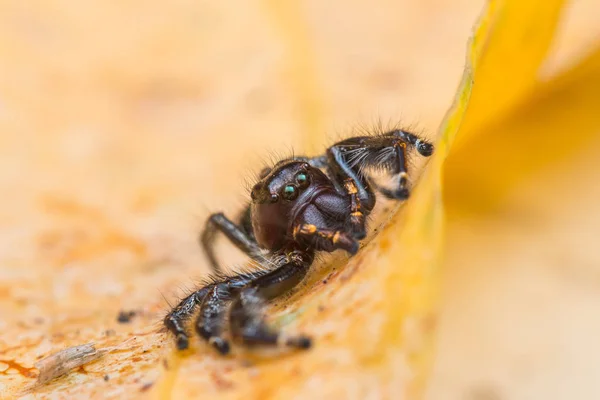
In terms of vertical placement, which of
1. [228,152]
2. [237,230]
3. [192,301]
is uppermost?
[228,152]

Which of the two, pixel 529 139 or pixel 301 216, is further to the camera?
pixel 529 139

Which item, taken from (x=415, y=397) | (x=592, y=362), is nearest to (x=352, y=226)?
(x=415, y=397)

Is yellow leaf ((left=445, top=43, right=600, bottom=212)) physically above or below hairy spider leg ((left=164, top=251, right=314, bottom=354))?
above

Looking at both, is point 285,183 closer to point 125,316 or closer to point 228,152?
point 125,316

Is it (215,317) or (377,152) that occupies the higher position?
(377,152)

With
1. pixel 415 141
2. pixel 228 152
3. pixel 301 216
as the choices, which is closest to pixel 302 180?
pixel 301 216

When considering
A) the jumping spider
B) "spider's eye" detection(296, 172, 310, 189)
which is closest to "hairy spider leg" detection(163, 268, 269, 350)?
the jumping spider

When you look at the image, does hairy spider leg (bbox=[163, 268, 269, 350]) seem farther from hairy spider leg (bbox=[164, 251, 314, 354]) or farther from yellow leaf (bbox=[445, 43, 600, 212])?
→ yellow leaf (bbox=[445, 43, 600, 212])
